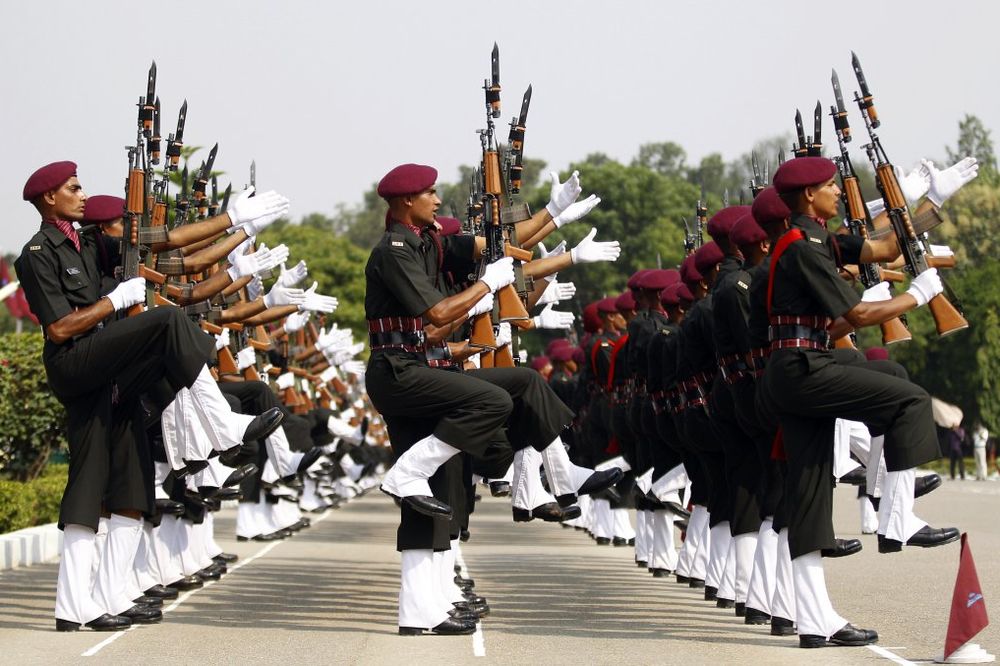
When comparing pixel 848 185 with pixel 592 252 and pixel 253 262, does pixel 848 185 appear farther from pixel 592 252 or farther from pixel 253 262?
pixel 253 262

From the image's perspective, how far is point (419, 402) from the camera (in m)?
11.1

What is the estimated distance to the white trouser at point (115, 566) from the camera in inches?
454

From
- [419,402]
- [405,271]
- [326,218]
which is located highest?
[326,218]

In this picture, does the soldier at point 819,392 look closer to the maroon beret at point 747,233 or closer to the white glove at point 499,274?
the maroon beret at point 747,233

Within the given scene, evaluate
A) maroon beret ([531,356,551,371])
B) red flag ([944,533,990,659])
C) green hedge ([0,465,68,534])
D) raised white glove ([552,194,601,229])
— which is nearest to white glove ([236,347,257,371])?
green hedge ([0,465,68,534])

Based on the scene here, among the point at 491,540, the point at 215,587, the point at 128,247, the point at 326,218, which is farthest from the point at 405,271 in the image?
the point at 326,218

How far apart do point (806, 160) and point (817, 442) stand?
1625 mm

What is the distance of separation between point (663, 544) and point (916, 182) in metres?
5.56

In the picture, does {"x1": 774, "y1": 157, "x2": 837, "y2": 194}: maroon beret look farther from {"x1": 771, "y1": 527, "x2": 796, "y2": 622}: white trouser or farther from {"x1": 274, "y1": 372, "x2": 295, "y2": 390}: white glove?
{"x1": 274, "y1": 372, "x2": 295, "y2": 390}: white glove

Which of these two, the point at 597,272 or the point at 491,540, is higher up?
the point at 597,272

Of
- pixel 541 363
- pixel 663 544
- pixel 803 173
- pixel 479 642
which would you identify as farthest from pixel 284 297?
pixel 541 363

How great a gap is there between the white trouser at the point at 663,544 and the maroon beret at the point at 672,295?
2090 mm

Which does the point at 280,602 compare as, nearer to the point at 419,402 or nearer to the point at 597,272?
the point at 419,402

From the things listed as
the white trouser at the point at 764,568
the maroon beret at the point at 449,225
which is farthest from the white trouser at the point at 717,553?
the maroon beret at the point at 449,225
